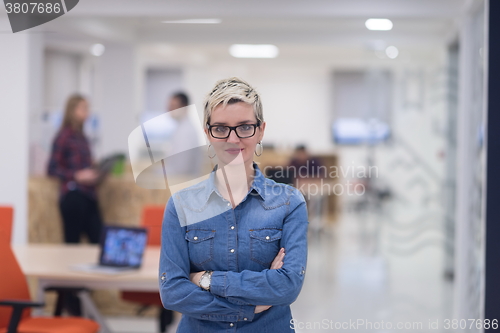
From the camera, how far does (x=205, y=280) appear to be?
5.49ft

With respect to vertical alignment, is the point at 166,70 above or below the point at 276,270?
above

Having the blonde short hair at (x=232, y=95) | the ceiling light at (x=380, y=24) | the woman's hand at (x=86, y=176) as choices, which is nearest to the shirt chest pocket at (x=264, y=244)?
the blonde short hair at (x=232, y=95)

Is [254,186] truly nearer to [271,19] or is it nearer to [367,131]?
[271,19]

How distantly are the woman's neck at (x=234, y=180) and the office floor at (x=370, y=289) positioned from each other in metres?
2.31

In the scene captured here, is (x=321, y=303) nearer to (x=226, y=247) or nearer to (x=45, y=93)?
(x=226, y=247)

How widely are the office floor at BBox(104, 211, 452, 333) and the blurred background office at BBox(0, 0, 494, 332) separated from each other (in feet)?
0.08

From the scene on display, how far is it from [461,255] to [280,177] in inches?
89.9

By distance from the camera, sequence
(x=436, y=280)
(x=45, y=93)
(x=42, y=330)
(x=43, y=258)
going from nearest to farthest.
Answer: (x=42, y=330), (x=43, y=258), (x=436, y=280), (x=45, y=93)

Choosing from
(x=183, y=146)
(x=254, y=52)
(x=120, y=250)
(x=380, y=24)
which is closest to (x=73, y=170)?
(x=120, y=250)

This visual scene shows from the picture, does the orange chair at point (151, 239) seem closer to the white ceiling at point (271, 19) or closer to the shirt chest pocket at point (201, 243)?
the white ceiling at point (271, 19)

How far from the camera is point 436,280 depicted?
6195 millimetres

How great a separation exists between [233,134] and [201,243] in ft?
1.09

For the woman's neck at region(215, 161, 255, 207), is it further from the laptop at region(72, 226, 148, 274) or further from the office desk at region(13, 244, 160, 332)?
the laptop at region(72, 226, 148, 274)

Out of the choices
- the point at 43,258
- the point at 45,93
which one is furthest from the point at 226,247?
the point at 45,93
